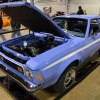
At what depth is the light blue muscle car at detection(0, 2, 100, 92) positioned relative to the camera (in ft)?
6.51

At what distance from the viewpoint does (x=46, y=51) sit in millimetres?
2248

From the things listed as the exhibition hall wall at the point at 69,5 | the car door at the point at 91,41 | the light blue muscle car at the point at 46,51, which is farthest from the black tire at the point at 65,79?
the exhibition hall wall at the point at 69,5

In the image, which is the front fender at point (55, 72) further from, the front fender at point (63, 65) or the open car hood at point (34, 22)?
the open car hood at point (34, 22)

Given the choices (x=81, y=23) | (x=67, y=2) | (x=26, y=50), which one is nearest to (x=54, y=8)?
(x=67, y=2)

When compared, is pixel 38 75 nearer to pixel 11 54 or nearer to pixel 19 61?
pixel 19 61

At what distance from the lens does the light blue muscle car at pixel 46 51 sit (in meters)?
1.98

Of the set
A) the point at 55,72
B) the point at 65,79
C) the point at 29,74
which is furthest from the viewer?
the point at 65,79

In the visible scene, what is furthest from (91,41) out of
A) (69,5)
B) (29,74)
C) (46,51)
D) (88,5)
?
(69,5)

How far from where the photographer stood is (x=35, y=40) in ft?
9.98

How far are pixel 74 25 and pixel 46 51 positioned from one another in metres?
1.34

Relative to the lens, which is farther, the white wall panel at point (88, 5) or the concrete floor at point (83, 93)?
the white wall panel at point (88, 5)

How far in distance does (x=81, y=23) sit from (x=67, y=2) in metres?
11.5

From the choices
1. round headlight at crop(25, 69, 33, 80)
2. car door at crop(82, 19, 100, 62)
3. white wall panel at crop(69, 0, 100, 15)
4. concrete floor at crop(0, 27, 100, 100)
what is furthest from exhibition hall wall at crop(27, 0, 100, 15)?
round headlight at crop(25, 69, 33, 80)

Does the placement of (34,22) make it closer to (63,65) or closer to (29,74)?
(63,65)
